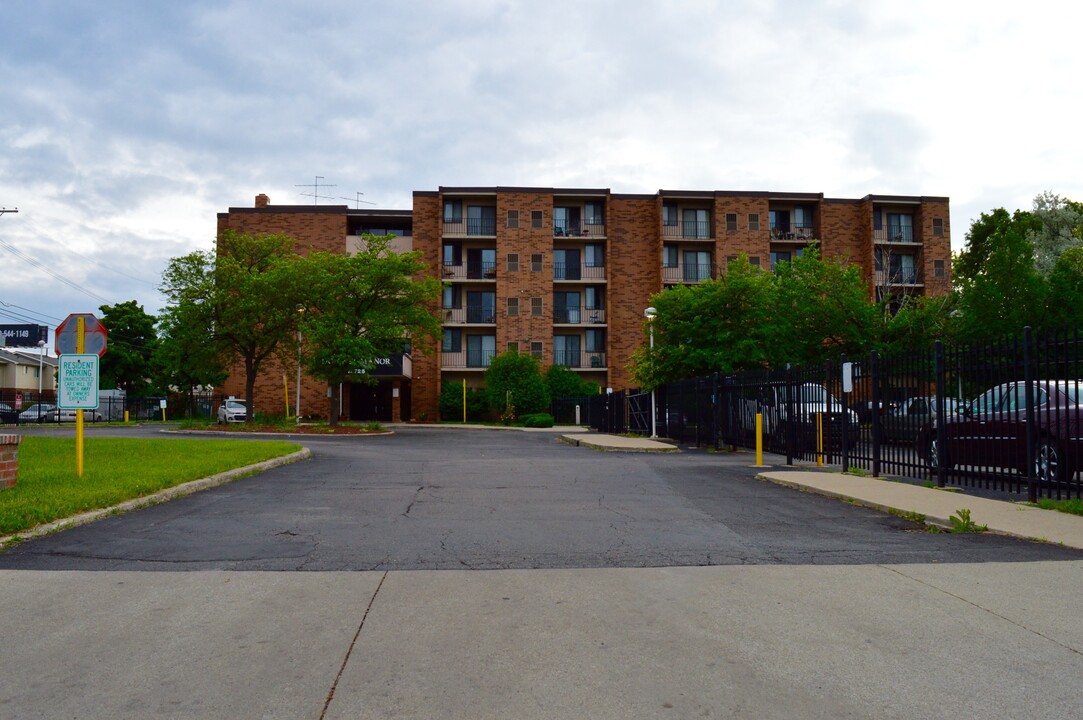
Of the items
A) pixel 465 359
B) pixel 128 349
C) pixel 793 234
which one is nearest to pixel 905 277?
pixel 793 234

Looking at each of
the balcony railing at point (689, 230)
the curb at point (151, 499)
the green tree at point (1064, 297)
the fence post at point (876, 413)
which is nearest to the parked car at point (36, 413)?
the curb at point (151, 499)

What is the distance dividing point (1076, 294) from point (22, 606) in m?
31.6

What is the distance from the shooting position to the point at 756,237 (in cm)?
5156

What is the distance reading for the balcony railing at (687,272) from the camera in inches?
2051

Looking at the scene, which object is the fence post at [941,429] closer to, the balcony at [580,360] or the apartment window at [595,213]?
the balcony at [580,360]

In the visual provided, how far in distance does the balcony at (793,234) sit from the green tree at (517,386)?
18.4m

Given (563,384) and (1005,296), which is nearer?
(1005,296)

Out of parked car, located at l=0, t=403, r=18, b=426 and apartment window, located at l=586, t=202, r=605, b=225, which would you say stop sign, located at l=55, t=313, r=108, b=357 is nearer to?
parked car, located at l=0, t=403, r=18, b=426

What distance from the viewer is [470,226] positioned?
52.1m

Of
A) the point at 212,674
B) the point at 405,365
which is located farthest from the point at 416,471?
the point at 405,365

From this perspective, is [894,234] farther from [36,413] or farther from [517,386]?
[36,413]

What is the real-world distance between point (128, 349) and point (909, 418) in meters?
66.5

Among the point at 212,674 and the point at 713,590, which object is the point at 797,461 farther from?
the point at 212,674

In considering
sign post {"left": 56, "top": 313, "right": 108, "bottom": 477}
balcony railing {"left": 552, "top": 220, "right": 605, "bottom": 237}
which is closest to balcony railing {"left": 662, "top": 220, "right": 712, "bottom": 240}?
balcony railing {"left": 552, "top": 220, "right": 605, "bottom": 237}
